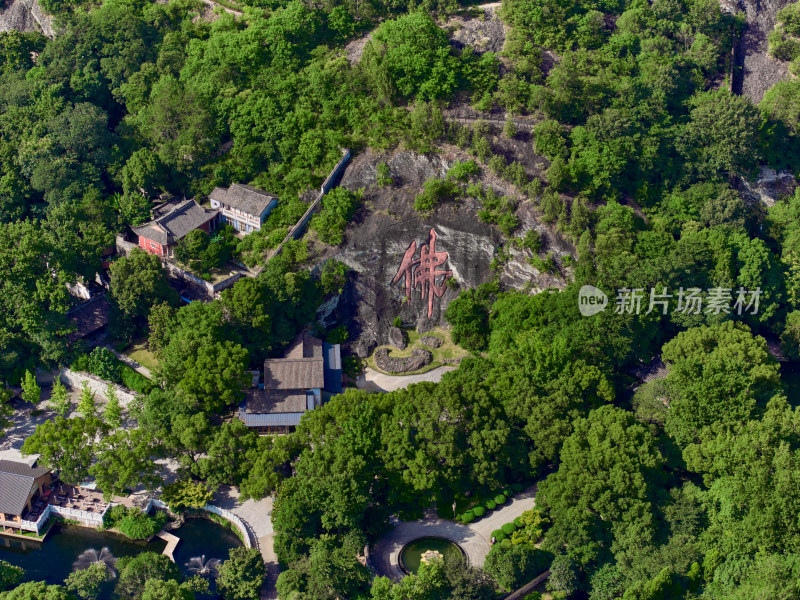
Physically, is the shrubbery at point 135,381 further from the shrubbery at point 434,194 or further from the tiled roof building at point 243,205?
the shrubbery at point 434,194

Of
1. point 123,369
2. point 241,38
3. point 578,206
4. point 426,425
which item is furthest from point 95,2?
point 426,425

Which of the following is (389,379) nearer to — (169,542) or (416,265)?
(416,265)

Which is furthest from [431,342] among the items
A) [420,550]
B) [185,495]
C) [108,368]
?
[108,368]

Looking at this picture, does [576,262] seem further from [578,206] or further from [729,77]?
[729,77]

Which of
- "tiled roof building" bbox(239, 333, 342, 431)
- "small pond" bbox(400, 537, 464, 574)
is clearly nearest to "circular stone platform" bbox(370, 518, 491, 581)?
"small pond" bbox(400, 537, 464, 574)

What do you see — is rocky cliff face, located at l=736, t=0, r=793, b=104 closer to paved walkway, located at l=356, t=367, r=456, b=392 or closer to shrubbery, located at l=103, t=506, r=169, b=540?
paved walkway, located at l=356, t=367, r=456, b=392

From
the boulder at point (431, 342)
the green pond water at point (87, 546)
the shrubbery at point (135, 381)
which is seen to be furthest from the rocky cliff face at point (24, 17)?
the green pond water at point (87, 546)
